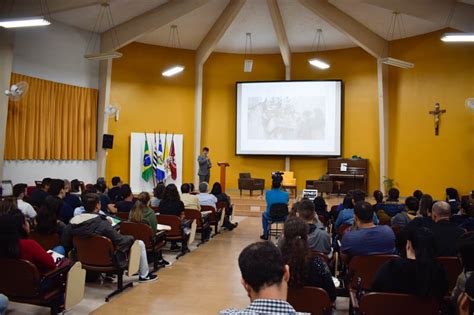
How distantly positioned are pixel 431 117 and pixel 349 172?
9.20ft

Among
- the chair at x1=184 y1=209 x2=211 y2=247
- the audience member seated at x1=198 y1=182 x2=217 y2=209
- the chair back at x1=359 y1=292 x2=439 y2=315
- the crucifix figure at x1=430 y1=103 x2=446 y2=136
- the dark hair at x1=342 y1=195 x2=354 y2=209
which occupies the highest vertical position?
the crucifix figure at x1=430 y1=103 x2=446 y2=136

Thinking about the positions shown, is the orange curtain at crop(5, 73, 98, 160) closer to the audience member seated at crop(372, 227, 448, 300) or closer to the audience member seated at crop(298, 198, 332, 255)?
the audience member seated at crop(298, 198, 332, 255)

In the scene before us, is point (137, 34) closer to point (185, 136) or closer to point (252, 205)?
point (185, 136)

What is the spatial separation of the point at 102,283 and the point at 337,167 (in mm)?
9226

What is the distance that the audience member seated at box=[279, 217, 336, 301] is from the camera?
2.50 metres

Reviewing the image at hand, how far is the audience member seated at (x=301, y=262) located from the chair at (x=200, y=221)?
4091 millimetres

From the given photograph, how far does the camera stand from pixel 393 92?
12.5m

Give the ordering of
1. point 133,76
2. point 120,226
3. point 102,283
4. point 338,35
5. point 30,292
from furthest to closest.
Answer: point 133,76 → point 338,35 → point 120,226 → point 102,283 → point 30,292

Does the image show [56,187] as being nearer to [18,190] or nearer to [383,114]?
[18,190]

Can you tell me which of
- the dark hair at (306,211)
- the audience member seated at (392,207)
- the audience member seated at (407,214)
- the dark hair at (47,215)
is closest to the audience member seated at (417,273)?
the dark hair at (306,211)

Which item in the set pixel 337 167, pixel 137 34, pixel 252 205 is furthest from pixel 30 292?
pixel 337 167

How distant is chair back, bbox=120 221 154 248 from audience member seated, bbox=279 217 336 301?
8.99 ft

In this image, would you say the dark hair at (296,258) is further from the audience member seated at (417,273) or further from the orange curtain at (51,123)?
the orange curtain at (51,123)

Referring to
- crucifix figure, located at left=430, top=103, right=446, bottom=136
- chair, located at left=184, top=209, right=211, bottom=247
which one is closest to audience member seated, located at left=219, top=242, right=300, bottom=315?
chair, located at left=184, top=209, right=211, bottom=247
